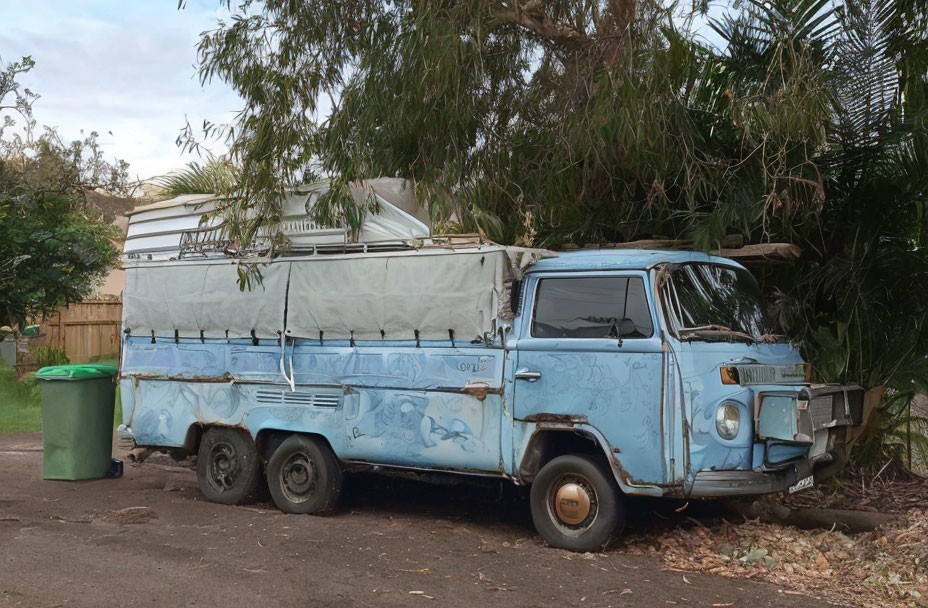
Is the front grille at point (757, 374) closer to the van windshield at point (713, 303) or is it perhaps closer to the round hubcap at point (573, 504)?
the van windshield at point (713, 303)

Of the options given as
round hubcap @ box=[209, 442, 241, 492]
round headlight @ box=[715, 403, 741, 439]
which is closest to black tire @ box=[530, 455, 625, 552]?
round headlight @ box=[715, 403, 741, 439]

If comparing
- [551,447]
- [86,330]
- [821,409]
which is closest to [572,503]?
[551,447]

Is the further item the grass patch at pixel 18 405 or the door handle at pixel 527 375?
the grass patch at pixel 18 405

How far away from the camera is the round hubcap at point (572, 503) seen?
739 centimetres

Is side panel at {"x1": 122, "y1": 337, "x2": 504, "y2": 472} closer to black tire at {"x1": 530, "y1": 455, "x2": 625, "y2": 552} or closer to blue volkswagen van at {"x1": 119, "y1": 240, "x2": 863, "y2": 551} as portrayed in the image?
blue volkswagen van at {"x1": 119, "y1": 240, "x2": 863, "y2": 551}

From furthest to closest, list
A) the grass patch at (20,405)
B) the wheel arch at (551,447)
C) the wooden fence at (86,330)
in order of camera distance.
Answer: the wooden fence at (86,330), the grass patch at (20,405), the wheel arch at (551,447)

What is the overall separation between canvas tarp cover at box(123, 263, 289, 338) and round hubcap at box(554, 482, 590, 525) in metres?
3.13

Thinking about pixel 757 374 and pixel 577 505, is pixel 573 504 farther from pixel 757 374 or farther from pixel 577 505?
pixel 757 374

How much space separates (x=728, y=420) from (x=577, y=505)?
1.26 m

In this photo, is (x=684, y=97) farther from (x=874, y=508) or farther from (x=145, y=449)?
(x=145, y=449)

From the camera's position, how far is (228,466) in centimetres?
966

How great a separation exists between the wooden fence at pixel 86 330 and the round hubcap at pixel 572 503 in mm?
17835

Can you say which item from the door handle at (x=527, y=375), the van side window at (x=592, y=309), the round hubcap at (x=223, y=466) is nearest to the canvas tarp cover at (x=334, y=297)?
the van side window at (x=592, y=309)

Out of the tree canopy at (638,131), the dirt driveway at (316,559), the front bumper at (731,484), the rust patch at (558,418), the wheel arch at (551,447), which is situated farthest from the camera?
the tree canopy at (638,131)
